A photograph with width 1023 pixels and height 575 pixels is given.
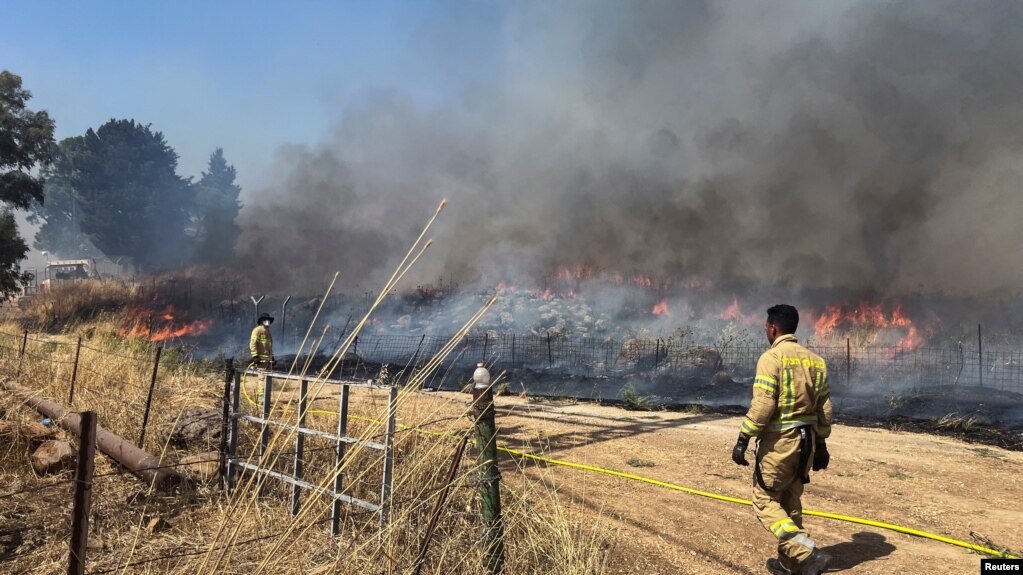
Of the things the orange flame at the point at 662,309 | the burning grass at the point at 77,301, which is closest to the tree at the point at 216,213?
the burning grass at the point at 77,301

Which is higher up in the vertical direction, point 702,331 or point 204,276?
point 204,276

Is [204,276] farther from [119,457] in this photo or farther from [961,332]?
[961,332]

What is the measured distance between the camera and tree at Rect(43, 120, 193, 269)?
42.8 m

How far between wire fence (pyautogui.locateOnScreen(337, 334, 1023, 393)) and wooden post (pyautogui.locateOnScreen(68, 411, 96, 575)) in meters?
11.9

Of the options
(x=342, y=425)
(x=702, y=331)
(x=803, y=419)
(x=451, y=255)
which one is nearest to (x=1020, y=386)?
(x=702, y=331)

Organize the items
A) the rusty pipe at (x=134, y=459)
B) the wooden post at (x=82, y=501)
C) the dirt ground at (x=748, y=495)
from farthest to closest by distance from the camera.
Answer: the dirt ground at (x=748, y=495) → the rusty pipe at (x=134, y=459) → the wooden post at (x=82, y=501)

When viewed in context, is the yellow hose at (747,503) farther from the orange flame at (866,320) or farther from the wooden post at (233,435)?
the orange flame at (866,320)

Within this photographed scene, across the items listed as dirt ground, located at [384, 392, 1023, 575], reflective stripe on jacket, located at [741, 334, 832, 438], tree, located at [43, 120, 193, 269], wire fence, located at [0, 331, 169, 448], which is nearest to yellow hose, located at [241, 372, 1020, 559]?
dirt ground, located at [384, 392, 1023, 575]

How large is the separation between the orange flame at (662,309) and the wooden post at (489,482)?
21.8 m

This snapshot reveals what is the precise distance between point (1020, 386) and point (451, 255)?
79.6ft

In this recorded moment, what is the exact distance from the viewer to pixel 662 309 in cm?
2433

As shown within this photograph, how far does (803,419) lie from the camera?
3773 millimetres

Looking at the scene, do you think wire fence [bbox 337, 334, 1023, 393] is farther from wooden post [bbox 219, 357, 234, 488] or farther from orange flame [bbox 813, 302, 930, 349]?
wooden post [bbox 219, 357, 234, 488]

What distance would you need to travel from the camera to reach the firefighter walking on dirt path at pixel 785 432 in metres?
3.75
